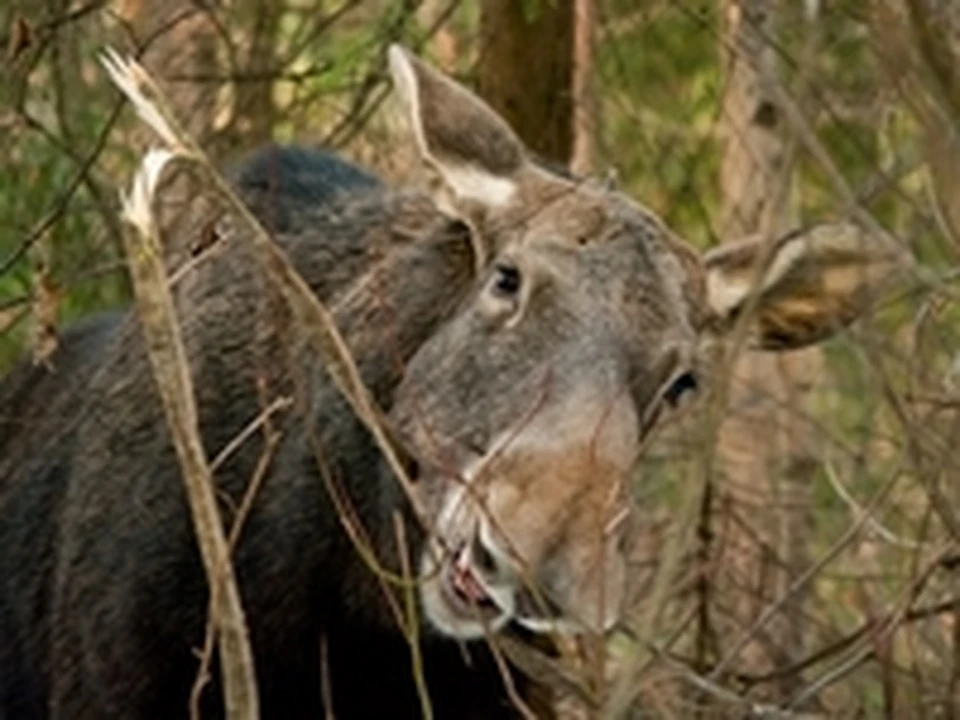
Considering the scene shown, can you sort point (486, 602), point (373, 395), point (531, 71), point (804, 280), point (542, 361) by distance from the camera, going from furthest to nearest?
point (531, 71) → point (804, 280) → point (373, 395) → point (542, 361) → point (486, 602)

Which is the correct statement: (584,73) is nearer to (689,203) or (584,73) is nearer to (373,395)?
(689,203)

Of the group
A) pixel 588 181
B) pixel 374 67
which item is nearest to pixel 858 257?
pixel 588 181

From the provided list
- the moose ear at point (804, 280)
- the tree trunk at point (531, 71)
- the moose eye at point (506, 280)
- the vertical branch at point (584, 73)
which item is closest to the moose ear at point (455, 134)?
the moose eye at point (506, 280)

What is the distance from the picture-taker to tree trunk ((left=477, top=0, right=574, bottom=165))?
1121cm

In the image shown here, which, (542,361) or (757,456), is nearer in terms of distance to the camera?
(542,361)

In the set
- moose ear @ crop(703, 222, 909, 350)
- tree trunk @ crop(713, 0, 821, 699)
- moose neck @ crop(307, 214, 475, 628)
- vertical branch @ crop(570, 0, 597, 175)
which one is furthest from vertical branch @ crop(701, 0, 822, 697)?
moose neck @ crop(307, 214, 475, 628)

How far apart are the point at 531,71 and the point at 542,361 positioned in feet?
10.8

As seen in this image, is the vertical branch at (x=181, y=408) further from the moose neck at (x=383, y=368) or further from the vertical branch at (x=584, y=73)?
the vertical branch at (x=584, y=73)

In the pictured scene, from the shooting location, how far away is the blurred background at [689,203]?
8617 millimetres

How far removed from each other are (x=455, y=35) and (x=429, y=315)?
208 inches

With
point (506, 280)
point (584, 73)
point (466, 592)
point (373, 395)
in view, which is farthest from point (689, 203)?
point (466, 592)

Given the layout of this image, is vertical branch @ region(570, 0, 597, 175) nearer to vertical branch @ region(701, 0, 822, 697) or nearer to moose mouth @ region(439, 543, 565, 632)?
vertical branch @ region(701, 0, 822, 697)

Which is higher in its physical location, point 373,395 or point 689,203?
point 373,395

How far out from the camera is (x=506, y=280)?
8.34 meters
